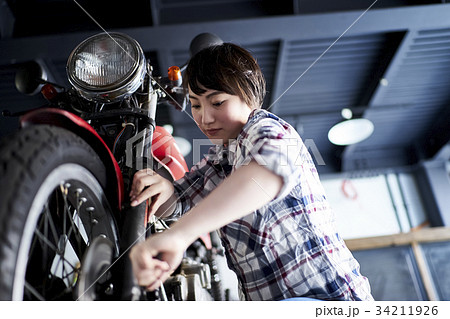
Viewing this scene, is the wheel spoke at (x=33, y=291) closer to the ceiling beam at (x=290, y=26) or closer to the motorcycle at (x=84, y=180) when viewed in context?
the motorcycle at (x=84, y=180)

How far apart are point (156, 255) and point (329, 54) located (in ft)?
7.10

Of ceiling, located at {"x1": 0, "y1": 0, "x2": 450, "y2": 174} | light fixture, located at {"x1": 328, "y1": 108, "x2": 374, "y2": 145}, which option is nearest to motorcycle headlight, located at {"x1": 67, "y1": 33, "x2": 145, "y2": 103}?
ceiling, located at {"x1": 0, "y1": 0, "x2": 450, "y2": 174}

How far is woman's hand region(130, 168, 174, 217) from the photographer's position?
0.45 m

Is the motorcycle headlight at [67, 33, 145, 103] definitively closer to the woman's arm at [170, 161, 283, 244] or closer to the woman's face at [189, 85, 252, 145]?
the woman's face at [189, 85, 252, 145]

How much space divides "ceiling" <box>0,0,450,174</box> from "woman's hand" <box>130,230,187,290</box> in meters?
0.68

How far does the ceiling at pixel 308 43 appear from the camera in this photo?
4.66 ft

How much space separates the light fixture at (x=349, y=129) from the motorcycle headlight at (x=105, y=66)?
230cm

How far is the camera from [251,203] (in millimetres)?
324

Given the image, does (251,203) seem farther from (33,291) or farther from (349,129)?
(349,129)

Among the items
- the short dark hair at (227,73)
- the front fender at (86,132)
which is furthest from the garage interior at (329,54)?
the front fender at (86,132)

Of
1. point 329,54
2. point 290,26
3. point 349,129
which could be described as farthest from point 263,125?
point 349,129
